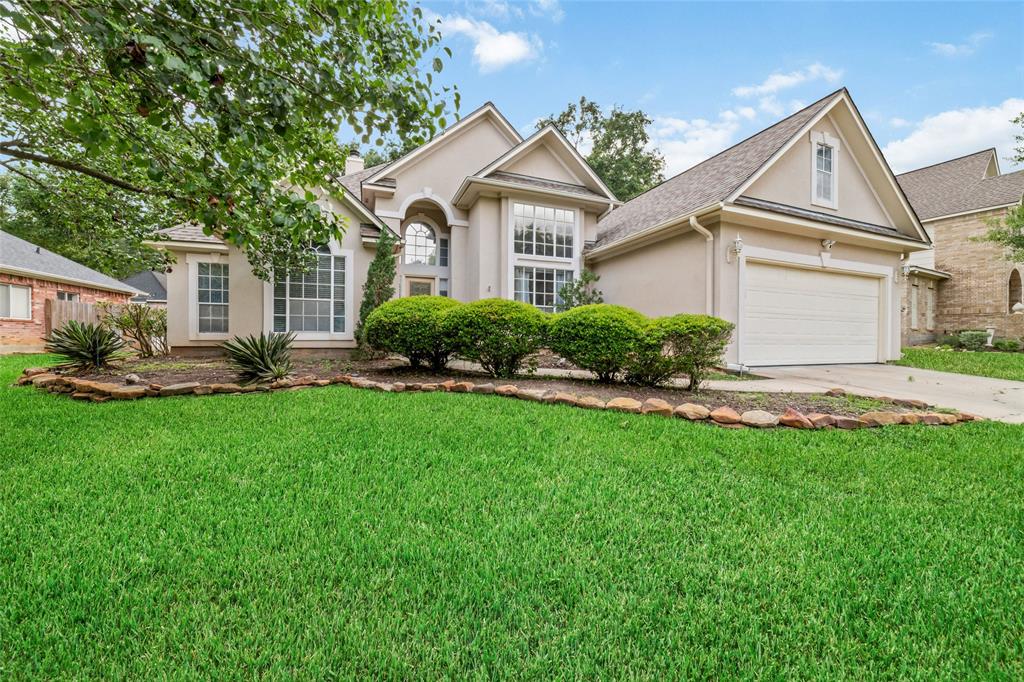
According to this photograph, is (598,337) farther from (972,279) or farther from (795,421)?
(972,279)

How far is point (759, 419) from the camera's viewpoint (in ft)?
14.8

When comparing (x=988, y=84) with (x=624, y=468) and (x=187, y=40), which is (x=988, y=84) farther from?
(x=187, y=40)

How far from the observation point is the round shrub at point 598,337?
612 cm

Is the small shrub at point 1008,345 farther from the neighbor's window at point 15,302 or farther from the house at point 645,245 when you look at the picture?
the neighbor's window at point 15,302

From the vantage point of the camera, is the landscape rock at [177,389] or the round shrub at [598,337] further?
the round shrub at [598,337]

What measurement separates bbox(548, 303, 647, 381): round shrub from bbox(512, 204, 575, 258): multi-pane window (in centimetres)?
534

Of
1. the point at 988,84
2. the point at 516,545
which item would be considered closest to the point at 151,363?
the point at 516,545

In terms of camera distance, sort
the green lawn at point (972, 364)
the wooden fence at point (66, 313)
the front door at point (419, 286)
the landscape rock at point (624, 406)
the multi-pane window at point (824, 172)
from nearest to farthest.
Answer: the landscape rock at point (624, 406) → the green lawn at point (972, 364) → the multi-pane window at point (824, 172) → the front door at point (419, 286) → the wooden fence at point (66, 313)

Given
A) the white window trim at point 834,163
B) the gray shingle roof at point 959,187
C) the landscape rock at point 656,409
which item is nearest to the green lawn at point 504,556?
the landscape rock at point 656,409

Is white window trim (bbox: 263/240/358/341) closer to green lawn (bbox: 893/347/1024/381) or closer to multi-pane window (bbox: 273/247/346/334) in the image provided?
multi-pane window (bbox: 273/247/346/334)

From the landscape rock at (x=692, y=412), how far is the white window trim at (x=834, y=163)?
8.50 metres

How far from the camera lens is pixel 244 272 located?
31.1 ft

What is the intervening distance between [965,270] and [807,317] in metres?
14.6

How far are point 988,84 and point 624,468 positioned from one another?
18.4m
